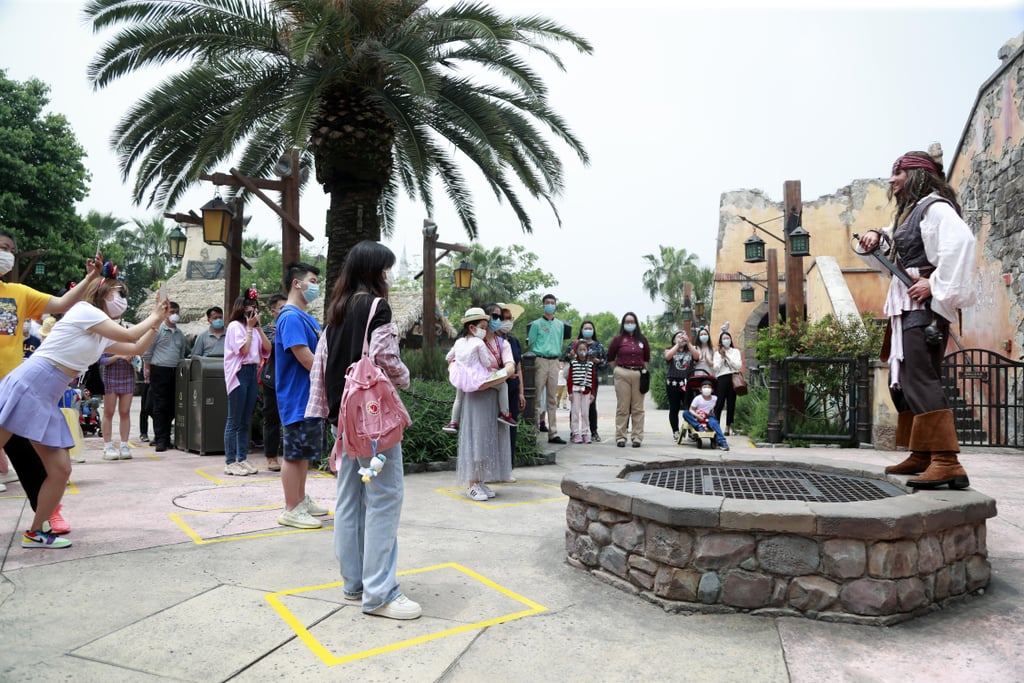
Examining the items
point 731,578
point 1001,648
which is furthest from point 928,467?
point 731,578

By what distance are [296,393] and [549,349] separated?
564 cm

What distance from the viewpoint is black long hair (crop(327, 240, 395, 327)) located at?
354 cm

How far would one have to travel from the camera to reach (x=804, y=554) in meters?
3.36

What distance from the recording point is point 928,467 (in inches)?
161

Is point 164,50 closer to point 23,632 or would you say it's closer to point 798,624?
point 23,632

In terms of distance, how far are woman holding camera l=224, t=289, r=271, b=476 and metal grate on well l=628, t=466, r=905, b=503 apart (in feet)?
13.6

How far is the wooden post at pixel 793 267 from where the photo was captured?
38.4 ft

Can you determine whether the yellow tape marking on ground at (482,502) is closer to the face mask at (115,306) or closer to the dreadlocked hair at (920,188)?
the face mask at (115,306)

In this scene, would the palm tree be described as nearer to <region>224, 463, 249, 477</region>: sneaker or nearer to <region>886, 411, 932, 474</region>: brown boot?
<region>224, 463, 249, 477</region>: sneaker

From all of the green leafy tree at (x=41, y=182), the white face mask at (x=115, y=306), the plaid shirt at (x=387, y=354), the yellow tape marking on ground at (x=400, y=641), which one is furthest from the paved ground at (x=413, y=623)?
the green leafy tree at (x=41, y=182)

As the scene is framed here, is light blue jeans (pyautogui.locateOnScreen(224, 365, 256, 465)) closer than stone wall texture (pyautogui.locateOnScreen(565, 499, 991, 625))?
No

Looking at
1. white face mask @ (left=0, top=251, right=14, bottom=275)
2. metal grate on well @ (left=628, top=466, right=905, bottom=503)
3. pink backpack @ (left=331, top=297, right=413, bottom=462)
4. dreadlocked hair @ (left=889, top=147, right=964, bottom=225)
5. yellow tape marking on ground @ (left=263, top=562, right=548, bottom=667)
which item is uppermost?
dreadlocked hair @ (left=889, top=147, right=964, bottom=225)

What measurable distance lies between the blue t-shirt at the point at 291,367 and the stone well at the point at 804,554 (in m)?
2.37

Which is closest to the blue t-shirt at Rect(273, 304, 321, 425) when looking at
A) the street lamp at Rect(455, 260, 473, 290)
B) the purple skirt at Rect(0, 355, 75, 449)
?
the purple skirt at Rect(0, 355, 75, 449)
